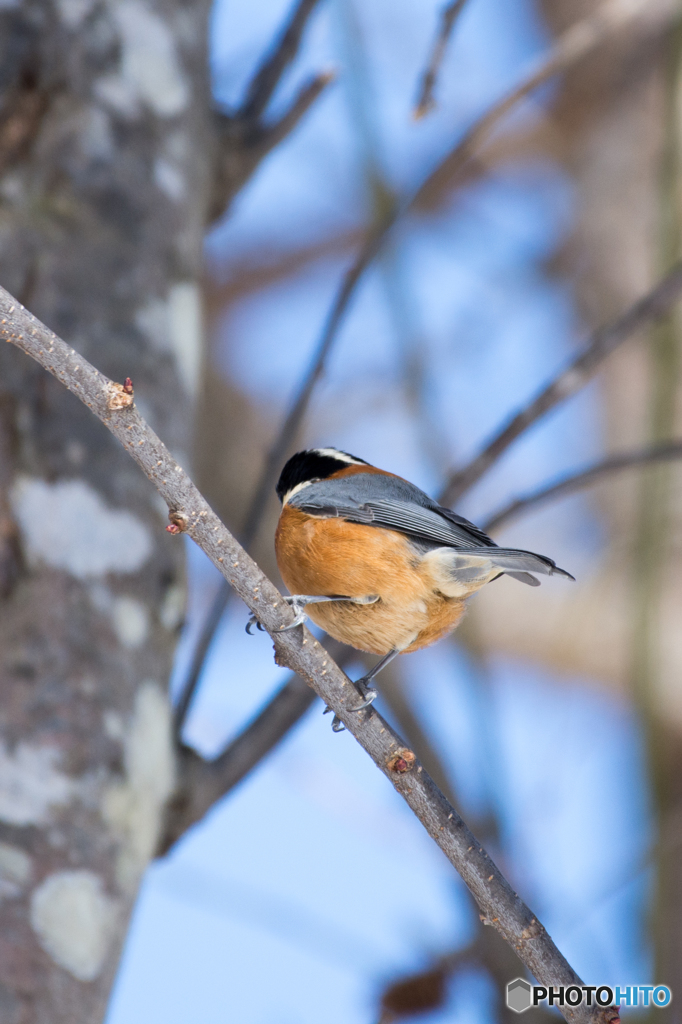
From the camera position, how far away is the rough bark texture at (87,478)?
63.4 inches

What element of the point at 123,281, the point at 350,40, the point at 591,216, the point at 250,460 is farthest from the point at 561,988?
the point at 591,216

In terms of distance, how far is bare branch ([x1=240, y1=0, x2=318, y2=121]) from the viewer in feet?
8.88

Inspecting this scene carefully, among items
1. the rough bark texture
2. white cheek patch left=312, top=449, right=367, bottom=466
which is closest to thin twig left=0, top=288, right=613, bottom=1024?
the rough bark texture

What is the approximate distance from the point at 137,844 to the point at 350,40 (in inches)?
97.4

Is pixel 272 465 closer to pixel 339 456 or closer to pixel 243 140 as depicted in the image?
pixel 339 456

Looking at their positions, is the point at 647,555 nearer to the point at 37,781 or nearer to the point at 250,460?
the point at 37,781

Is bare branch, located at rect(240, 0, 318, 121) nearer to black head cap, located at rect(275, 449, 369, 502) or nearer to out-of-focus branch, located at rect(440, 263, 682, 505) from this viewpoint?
black head cap, located at rect(275, 449, 369, 502)

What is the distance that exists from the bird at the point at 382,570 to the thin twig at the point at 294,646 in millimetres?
436

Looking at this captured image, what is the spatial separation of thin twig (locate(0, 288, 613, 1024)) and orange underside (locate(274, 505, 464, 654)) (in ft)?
1.62

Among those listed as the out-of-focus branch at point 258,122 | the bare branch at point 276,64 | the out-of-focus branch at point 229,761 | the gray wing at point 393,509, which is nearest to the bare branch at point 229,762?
the out-of-focus branch at point 229,761

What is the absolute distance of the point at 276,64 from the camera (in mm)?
2758

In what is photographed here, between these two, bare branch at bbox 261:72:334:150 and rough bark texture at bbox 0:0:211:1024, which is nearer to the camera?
rough bark texture at bbox 0:0:211:1024

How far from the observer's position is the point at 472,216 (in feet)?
18.5

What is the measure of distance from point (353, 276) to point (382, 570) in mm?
776
